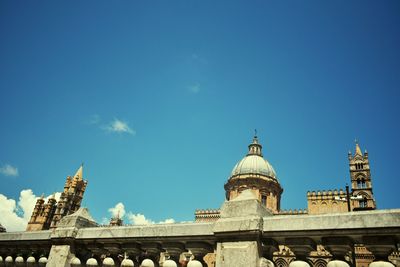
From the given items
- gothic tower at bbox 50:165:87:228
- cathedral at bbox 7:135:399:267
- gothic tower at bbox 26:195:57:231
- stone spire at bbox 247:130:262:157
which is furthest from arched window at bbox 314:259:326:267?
gothic tower at bbox 26:195:57:231

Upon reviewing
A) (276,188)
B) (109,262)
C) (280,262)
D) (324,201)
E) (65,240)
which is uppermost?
(276,188)

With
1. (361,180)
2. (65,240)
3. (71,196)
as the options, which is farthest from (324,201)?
(71,196)

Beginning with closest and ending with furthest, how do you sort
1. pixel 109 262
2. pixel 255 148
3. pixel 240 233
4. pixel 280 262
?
pixel 240 233 → pixel 109 262 → pixel 280 262 → pixel 255 148

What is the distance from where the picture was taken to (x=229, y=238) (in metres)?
3.69

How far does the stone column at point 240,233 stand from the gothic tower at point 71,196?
54780 millimetres

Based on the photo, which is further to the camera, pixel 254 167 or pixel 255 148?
pixel 255 148

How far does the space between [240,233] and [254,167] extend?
4024 centimetres

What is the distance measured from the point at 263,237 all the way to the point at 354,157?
134 ft

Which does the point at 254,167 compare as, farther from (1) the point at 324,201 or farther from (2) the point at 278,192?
(1) the point at 324,201

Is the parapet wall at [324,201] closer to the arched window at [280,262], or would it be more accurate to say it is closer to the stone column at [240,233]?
the arched window at [280,262]

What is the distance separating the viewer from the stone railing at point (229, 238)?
311 cm

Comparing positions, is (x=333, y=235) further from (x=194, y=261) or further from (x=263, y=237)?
(x=194, y=261)

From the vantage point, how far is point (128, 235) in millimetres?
4559

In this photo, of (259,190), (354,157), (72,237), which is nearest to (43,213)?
(259,190)
